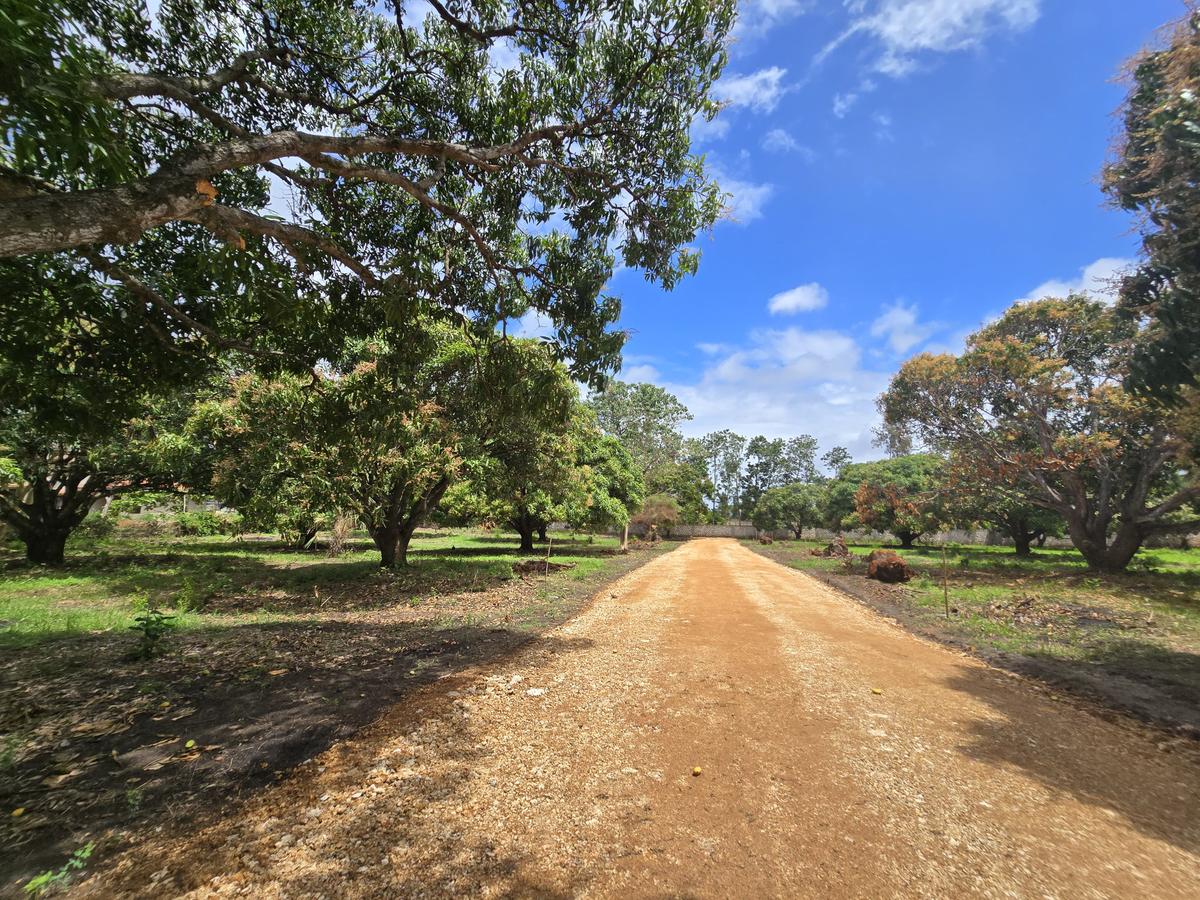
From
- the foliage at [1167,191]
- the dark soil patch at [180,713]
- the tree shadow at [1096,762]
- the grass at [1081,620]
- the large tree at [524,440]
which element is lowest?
the grass at [1081,620]

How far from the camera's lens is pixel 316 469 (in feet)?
39.5

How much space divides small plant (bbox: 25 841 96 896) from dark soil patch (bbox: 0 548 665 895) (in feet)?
0.24

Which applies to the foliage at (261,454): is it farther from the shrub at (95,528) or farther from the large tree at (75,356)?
the shrub at (95,528)

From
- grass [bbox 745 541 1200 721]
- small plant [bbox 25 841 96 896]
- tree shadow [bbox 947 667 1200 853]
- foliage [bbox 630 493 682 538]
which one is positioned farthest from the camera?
foliage [bbox 630 493 682 538]

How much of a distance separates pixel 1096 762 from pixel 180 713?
7899 millimetres

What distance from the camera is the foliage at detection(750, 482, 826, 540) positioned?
58.1 metres

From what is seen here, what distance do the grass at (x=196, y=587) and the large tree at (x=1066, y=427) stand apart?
15856 mm

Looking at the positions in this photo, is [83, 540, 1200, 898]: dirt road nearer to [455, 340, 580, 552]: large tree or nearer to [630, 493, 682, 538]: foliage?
[455, 340, 580, 552]: large tree

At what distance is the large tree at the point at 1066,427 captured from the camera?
1750cm

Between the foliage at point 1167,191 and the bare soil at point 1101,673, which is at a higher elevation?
the foliage at point 1167,191

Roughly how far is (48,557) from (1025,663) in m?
22.8

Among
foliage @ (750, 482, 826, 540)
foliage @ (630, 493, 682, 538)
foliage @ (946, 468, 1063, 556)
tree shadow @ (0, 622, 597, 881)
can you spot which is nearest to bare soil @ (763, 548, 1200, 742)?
tree shadow @ (0, 622, 597, 881)

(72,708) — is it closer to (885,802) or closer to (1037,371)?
(885,802)

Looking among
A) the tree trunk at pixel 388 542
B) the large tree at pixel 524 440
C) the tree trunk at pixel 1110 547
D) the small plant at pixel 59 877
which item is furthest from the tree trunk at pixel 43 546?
the tree trunk at pixel 1110 547
